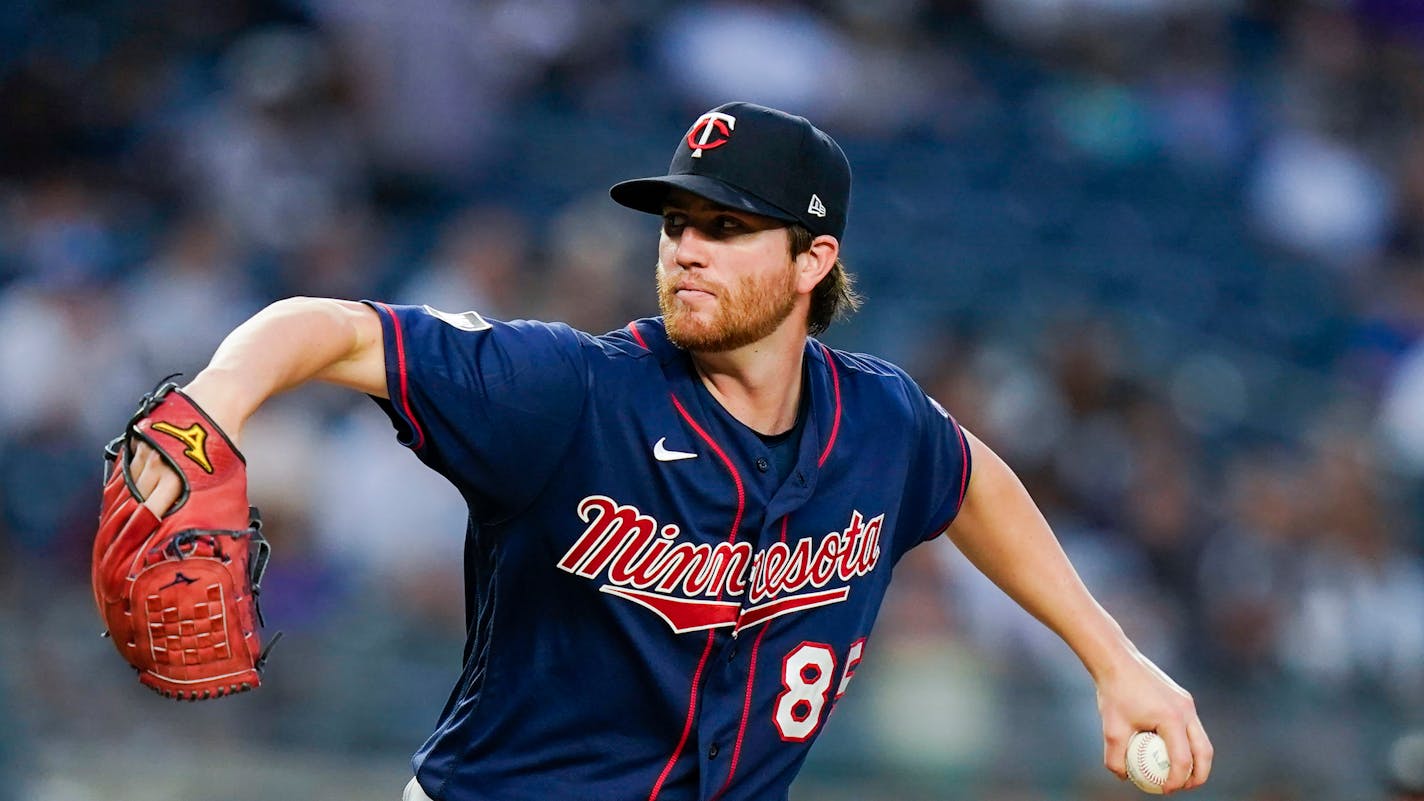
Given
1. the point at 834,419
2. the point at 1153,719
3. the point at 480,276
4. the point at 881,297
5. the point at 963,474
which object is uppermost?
the point at 834,419


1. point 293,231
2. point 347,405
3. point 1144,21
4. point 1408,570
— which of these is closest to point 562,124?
point 293,231

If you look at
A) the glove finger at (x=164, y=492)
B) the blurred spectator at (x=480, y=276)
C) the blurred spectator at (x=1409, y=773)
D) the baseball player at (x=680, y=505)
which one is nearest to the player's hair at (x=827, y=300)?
the baseball player at (x=680, y=505)

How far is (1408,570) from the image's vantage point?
7.55 metres

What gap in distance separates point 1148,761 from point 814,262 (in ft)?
3.59

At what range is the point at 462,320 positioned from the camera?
9.64ft

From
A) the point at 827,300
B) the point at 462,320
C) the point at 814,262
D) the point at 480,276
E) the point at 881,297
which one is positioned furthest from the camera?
the point at 881,297

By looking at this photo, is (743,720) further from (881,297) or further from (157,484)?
(881,297)

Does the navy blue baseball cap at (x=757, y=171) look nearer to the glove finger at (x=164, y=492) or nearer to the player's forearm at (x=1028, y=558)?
the player's forearm at (x=1028, y=558)

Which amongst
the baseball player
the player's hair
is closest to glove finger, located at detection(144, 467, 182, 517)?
the baseball player

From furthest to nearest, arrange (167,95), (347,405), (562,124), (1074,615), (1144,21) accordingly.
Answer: (1144,21), (562,124), (167,95), (347,405), (1074,615)

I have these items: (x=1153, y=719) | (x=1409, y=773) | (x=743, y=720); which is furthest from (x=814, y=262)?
(x=1409, y=773)

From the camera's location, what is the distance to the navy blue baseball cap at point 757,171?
10.3 feet

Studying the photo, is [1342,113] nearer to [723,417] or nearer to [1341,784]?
[1341,784]

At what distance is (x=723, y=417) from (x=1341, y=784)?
4054mm
